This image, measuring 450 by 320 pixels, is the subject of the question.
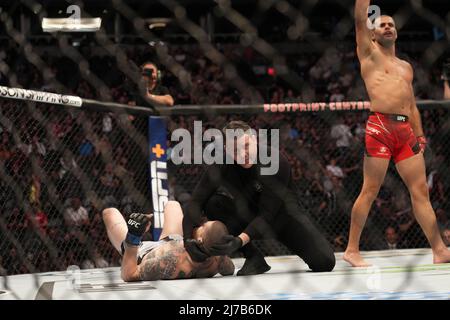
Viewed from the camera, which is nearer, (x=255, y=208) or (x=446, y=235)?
(x=255, y=208)

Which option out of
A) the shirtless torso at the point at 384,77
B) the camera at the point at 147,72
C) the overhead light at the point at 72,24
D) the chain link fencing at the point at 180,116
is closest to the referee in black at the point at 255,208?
the shirtless torso at the point at 384,77

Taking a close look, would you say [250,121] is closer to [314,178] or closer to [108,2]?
[314,178]

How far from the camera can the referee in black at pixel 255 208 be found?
11.1 feet

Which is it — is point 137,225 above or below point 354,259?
above

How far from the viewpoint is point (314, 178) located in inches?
230

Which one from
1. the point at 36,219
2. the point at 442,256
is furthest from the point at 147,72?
the point at 442,256

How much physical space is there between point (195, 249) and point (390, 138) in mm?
1097

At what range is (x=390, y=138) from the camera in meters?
3.62

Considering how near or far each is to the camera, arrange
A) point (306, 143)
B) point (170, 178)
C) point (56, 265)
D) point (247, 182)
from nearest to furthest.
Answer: point (247, 182) → point (56, 265) → point (170, 178) → point (306, 143)

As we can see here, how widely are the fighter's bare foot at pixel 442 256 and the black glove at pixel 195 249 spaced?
111cm

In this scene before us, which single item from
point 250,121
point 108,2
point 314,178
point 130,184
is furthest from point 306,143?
point 108,2

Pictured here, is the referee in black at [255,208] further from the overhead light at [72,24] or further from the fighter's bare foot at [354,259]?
the overhead light at [72,24]

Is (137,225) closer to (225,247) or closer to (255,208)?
(225,247)

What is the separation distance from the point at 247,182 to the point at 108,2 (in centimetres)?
597
